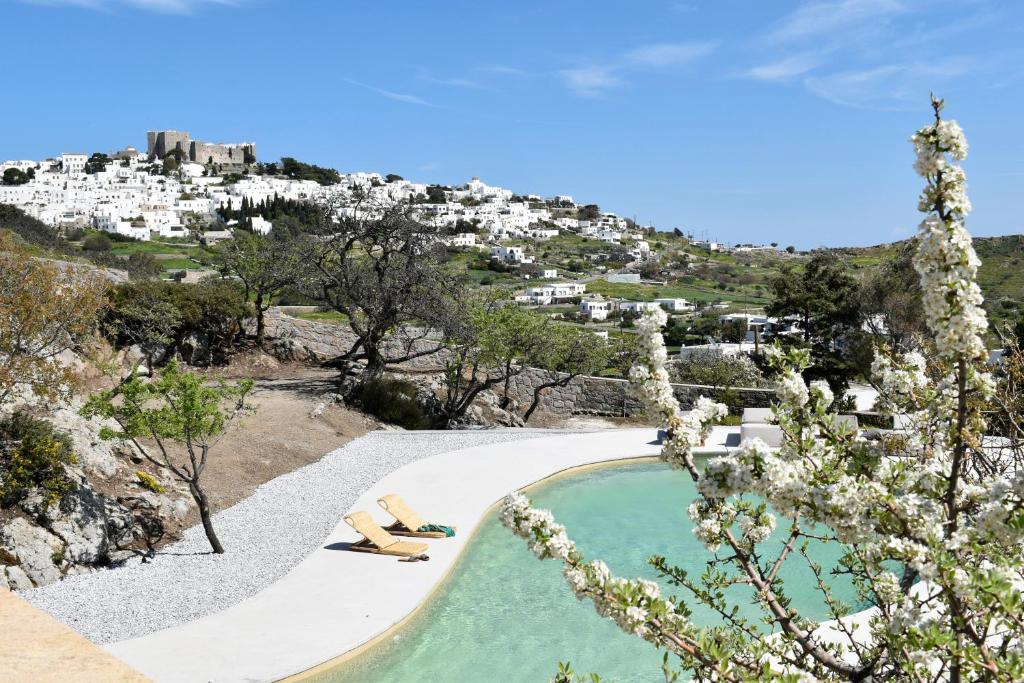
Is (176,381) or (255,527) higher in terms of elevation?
(176,381)

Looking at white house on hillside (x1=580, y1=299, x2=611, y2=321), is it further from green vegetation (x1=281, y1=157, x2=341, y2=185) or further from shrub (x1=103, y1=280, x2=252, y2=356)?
green vegetation (x1=281, y1=157, x2=341, y2=185)

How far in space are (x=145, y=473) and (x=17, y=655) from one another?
8.82 meters

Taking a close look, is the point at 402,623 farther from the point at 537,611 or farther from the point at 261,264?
the point at 261,264

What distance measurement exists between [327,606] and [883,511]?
21.8ft

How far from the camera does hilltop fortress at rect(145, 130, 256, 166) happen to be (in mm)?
174000

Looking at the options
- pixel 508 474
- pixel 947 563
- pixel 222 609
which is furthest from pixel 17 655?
pixel 508 474

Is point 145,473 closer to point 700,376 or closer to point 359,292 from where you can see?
point 359,292

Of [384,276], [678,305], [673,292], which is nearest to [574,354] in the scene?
[384,276]

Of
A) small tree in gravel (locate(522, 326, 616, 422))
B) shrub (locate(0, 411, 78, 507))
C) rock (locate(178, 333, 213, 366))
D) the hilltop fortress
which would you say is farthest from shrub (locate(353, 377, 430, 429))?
the hilltop fortress

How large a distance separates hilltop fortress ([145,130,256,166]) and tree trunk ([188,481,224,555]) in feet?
573

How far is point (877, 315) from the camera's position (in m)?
24.5

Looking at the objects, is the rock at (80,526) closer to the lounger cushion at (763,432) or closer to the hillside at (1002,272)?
the lounger cushion at (763,432)

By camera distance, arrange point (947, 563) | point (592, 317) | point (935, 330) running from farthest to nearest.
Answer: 1. point (592, 317)
2. point (935, 330)
3. point (947, 563)

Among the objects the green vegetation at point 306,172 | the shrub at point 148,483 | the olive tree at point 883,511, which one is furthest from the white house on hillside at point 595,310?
the green vegetation at point 306,172
